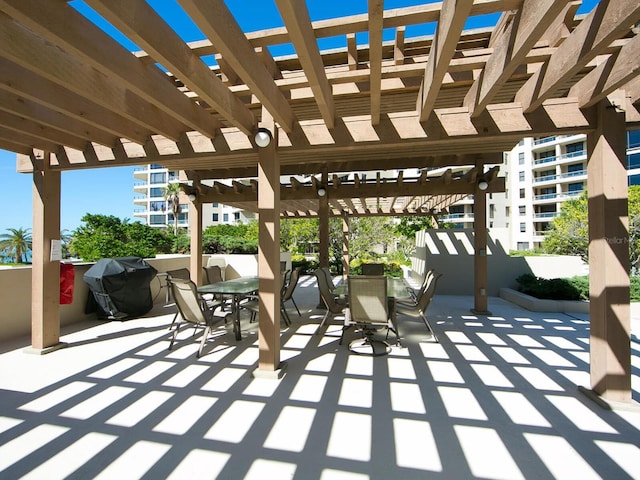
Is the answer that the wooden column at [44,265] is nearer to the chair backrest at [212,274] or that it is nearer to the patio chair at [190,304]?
the patio chair at [190,304]

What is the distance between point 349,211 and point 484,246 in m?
5.55

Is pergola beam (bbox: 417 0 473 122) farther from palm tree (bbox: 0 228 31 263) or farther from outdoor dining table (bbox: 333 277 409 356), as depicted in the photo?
palm tree (bbox: 0 228 31 263)

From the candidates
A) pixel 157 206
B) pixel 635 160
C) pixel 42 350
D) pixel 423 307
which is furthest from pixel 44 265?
pixel 157 206

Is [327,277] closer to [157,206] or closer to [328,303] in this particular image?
[328,303]

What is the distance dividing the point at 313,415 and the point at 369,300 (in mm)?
1728

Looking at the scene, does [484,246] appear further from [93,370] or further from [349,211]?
[93,370]

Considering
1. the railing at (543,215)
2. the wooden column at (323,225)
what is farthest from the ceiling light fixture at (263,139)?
the railing at (543,215)

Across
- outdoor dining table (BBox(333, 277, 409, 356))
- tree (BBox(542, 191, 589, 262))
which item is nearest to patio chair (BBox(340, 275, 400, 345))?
outdoor dining table (BBox(333, 277, 409, 356))

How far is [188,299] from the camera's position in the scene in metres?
4.01

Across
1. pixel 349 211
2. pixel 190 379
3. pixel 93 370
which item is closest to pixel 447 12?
pixel 190 379

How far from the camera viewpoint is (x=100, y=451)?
6.89 feet

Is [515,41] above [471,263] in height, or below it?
above

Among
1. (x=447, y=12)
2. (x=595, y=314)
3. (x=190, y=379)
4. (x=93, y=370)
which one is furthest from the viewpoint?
(x=93, y=370)

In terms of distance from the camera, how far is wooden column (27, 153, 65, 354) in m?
4.00
